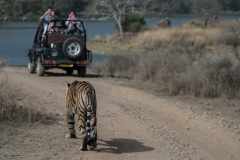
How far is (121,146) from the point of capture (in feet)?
33.3

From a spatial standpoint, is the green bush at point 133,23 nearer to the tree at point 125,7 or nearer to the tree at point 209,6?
the tree at point 125,7

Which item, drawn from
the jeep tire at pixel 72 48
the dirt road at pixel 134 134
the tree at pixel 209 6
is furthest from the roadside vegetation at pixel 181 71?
the tree at pixel 209 6

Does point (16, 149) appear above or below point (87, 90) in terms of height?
below

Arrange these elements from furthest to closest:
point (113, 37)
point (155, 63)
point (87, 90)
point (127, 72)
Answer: point (113, 37) < point (127, 72) < point (155, 63) < point (87, 90)

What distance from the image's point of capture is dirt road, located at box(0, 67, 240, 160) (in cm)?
972

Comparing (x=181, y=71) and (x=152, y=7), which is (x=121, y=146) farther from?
(x=152, y=7)

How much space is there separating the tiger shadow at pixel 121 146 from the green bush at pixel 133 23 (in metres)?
40.8

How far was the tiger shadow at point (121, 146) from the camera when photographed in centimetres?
985

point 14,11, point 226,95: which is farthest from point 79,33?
point 14,11

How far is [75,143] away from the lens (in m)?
10.2

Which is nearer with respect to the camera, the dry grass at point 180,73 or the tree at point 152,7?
the dry grass at point 180,73

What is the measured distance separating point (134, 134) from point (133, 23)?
1604 inches

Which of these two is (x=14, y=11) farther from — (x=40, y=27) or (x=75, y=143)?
(x=75, y=143)

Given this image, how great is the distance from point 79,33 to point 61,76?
1729 millimetres
